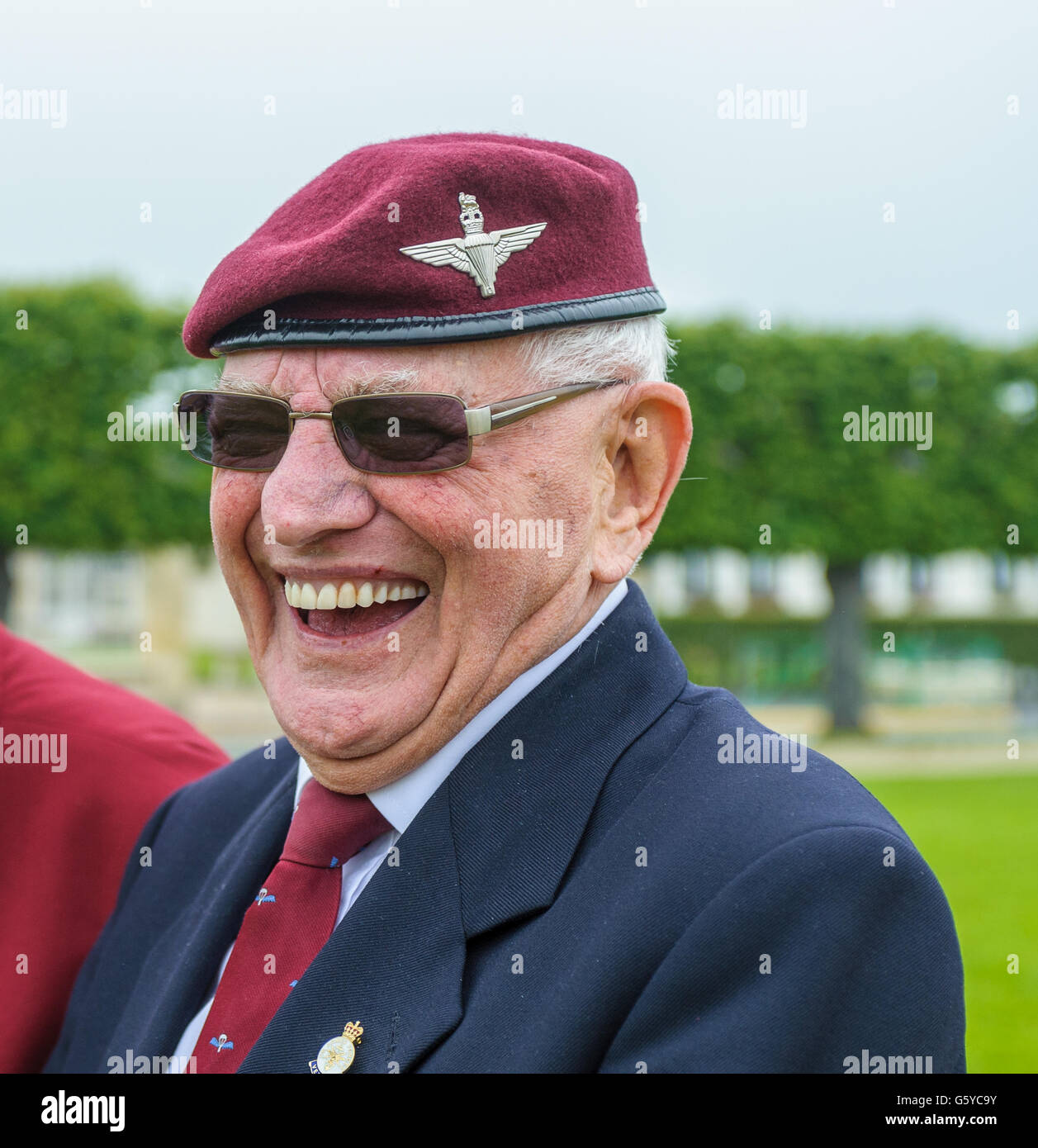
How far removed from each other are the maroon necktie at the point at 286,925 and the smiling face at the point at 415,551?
0.26ft

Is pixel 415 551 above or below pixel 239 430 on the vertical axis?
below

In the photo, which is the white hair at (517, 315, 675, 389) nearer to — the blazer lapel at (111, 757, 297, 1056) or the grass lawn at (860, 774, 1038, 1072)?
the blazer lapel at (111, 757, 297, 1056)

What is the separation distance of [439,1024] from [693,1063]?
384 mm

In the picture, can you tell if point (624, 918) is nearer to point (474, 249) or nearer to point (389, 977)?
point (389, 977)

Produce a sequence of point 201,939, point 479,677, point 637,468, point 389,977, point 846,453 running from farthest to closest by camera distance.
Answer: point 846,453, point 201,939, point 637,468, point 479,677, point 389,977

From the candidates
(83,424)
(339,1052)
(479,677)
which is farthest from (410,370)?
(83,424)

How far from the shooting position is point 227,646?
31078mm

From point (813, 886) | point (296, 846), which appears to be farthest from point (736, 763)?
point (296, 846)

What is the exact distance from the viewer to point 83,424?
64.1 feet

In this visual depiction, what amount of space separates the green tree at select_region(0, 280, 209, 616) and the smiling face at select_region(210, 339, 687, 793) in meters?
17.9

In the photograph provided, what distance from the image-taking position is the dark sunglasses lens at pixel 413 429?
6.14 feet

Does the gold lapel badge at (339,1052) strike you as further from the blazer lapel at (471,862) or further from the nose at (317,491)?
the nose at (317,491)

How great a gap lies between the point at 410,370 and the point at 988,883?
9411 mm

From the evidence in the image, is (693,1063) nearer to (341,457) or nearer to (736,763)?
(736,763)
